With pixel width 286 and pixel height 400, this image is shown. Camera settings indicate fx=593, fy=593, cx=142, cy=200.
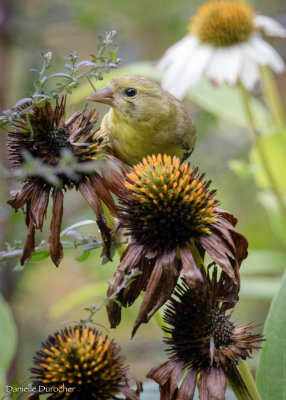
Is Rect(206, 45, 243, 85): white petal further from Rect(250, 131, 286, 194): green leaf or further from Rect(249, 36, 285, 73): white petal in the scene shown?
Rect(250, 131, 286, 194): green leaf

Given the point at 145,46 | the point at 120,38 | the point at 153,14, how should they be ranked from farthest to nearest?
the point at 145,46 < the point at 120,38 < the point at 153,14

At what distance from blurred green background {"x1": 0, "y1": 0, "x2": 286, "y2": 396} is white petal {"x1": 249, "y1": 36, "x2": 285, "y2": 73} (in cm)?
42

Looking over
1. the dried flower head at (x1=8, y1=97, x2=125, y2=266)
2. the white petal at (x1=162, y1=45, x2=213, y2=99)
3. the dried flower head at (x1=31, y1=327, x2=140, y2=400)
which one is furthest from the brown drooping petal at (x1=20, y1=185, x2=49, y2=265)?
the white petal at (x1=162, y1=45, x2=213, y2=99)

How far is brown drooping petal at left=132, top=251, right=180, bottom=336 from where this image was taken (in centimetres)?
65

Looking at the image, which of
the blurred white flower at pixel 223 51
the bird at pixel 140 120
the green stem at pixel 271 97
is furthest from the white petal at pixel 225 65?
the bird at pixel 140 120

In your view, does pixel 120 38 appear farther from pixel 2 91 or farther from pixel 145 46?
pixel 2 91

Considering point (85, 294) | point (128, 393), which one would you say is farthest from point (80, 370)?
point (85, 294)

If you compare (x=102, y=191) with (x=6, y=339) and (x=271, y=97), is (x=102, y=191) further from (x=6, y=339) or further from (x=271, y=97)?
(x=271, y=97)

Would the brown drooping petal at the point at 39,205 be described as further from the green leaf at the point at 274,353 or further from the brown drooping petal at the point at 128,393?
the green leaf at the point at 274,353

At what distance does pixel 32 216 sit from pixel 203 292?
0.22m

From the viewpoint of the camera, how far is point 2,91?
71.2 inches

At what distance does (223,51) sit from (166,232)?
930mm

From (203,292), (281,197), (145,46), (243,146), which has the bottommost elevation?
(203,292)

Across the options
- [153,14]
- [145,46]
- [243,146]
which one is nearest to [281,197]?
[153,14]
